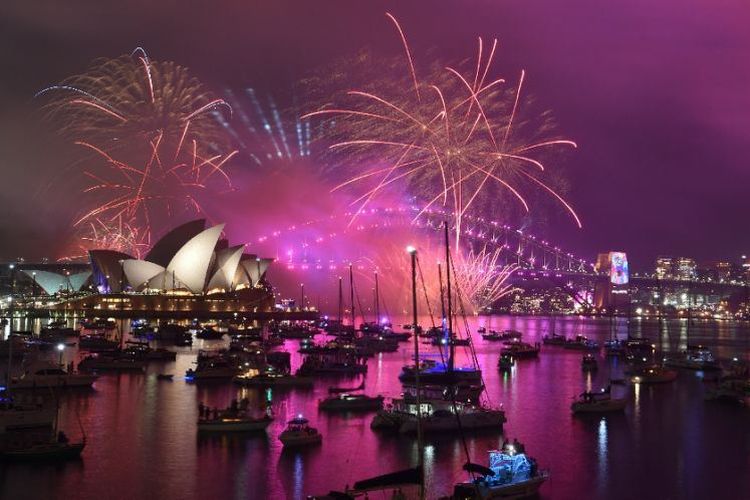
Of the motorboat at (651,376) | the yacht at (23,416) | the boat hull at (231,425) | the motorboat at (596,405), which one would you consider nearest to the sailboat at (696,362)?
the motorboat at (651,376)

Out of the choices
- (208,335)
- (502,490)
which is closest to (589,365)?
(502,490)

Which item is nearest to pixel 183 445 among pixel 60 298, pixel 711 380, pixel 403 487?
pixel 403 487

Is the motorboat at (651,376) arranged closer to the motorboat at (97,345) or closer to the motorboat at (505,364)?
the motorboat at (505,364)

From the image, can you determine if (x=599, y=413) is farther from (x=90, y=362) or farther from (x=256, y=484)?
(x=90, y=362)

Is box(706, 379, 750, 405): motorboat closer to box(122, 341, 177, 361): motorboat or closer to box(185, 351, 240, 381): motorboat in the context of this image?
box(185, 351, 240, 381): motorboat

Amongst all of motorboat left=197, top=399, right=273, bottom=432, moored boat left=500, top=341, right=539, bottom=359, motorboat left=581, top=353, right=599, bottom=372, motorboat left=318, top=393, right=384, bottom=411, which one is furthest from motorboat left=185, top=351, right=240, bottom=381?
moored boat left=500, top=341, right=539, bottom=359
